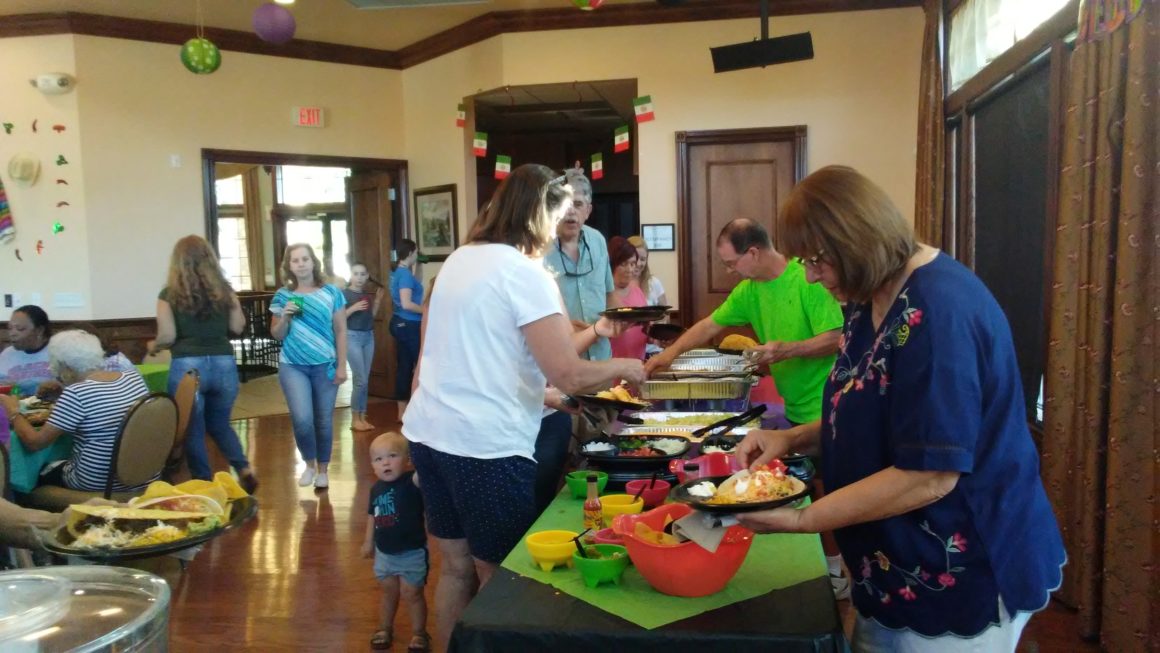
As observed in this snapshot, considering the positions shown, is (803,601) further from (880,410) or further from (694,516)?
(880,410)

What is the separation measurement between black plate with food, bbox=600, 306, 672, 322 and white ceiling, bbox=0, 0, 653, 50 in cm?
462

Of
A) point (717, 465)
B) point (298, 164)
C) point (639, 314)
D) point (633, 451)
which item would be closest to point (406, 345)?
point (298, 164)

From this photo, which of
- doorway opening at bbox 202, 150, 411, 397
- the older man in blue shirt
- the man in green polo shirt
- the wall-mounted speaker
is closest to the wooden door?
doorway opening at bbox 202, 150, 411, 397

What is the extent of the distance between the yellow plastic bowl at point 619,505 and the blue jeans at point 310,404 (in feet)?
11.0

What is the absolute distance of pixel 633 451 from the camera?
2.33 meters

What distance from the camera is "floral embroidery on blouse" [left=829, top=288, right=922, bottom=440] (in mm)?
1350

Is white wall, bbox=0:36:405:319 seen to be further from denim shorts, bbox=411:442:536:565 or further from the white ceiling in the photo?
denim shorts, bbox=411:442:536:565

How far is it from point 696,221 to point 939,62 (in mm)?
1990

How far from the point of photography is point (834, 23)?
6434mm

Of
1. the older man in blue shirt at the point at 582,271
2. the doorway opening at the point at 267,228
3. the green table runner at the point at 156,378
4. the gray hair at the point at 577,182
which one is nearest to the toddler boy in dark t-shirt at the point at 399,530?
the older man in blue shirt at the point at 582,271

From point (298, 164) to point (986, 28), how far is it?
5417mm

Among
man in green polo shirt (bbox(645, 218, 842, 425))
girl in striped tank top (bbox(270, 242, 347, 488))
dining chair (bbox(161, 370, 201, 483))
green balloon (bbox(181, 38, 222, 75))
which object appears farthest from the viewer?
green balloon (bbox(181, 38, 222, 75))

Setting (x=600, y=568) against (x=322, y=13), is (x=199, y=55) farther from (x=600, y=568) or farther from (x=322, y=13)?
(x=600, y=568)

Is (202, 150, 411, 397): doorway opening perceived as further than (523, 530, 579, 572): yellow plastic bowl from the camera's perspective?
Yes
